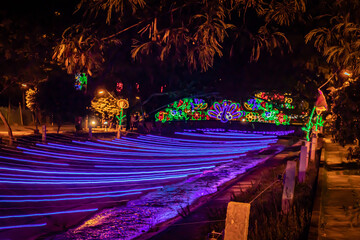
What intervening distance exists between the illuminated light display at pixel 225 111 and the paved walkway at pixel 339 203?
92.5 ft

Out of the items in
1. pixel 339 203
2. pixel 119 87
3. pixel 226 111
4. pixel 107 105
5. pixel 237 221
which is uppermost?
pixel 119 87

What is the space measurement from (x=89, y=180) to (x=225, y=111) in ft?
104

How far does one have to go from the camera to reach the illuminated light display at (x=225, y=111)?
1699 inches

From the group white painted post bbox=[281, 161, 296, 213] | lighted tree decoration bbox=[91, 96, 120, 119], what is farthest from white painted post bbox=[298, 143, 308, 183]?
lighted tree decoration bbox=[91, 96, 120, 119]

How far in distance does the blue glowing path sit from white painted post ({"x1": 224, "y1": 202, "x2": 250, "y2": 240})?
9.59 ft

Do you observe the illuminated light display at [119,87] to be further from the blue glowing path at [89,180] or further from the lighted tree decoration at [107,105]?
the blue glowing path at [89,180]

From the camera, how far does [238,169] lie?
49.9 ft

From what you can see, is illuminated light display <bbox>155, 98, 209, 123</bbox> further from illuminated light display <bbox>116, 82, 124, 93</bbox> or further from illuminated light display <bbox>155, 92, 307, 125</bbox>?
illuminated light display <bbox>116, 82, 124, 93</bbox>

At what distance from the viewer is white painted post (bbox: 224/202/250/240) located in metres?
4.77

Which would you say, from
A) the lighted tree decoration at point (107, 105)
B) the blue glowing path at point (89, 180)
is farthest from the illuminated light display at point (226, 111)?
the blue glowing path at point (89, 180)

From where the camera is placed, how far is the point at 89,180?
1310 cm

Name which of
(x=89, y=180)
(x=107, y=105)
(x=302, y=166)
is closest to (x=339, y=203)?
(x=302, y=166)

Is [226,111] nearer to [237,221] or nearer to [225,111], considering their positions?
[225,111]

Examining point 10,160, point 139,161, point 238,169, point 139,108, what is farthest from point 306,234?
point 139,108
